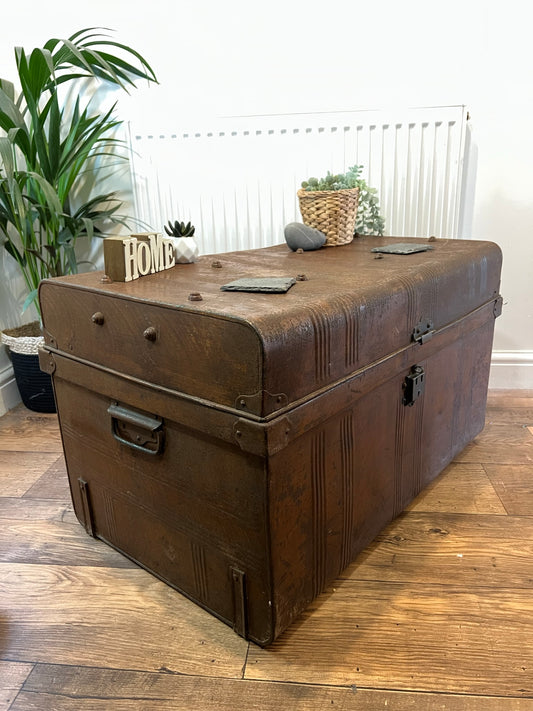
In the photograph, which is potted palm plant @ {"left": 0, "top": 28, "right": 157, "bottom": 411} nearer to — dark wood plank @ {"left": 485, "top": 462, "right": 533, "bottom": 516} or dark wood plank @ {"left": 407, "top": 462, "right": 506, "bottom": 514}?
dark wood plank @ {"left": 407, "top": 462, "right": 506, "bottom": 514}

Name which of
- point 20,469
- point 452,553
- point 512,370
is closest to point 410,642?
point 452,553

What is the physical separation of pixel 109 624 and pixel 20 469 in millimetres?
710

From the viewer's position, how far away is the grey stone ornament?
4.61 feet

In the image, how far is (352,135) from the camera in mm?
1753

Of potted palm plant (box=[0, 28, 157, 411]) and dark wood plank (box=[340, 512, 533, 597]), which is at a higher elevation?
potted palm plant (box=[0, 28, 157, 411])

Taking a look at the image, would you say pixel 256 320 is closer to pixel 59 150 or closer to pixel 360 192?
pixel 360 192

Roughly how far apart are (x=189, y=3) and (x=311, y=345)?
5.00ft

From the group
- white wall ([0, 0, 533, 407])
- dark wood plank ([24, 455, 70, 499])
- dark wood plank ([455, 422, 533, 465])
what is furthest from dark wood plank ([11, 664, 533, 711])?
white wall ([0, 0, 533, 407])

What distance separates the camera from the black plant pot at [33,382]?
6.01ft

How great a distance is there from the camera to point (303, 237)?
140 centimetres

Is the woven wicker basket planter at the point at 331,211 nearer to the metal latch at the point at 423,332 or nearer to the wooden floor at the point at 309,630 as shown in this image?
the metal latch at the point at 423,332

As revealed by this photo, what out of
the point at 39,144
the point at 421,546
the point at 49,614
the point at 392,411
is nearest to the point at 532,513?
the point at 421,546

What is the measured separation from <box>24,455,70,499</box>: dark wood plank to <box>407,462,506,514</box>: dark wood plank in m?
0.88

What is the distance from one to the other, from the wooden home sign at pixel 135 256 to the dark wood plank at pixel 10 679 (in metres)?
0.67
